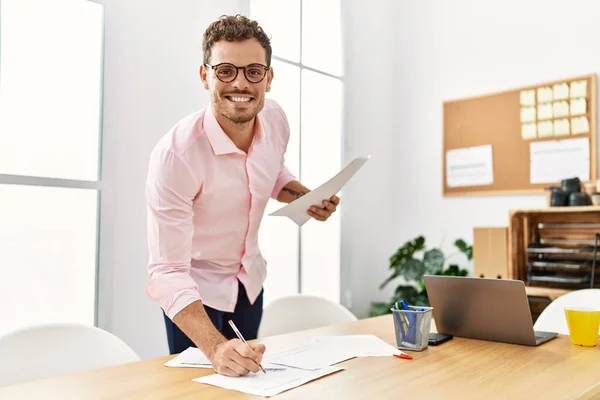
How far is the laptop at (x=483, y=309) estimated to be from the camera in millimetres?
1354

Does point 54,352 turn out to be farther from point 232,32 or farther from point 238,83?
point 232,32

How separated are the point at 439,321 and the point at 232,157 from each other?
73cm

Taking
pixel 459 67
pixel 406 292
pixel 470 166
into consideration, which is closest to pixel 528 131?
pixel 470 166

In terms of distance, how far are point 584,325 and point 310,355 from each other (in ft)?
2.23

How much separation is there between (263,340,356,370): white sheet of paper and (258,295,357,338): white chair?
0.54 m

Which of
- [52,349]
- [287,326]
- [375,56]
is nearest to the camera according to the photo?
[52,349]

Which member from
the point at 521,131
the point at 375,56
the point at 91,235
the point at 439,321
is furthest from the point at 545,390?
the point at 375,56

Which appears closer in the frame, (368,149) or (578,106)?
(578,106)

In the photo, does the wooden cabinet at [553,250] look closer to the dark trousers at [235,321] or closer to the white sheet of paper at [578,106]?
the white sheet of paper at [578,106]

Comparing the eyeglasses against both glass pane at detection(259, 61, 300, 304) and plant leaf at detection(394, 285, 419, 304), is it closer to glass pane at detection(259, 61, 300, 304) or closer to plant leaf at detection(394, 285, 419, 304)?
glass pane at detection(259, 61, 300, 304)

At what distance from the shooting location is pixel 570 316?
1.39m

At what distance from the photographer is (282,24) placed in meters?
3.42

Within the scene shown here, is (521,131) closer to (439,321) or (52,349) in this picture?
(439,321)

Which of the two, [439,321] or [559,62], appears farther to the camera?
[559,62]
